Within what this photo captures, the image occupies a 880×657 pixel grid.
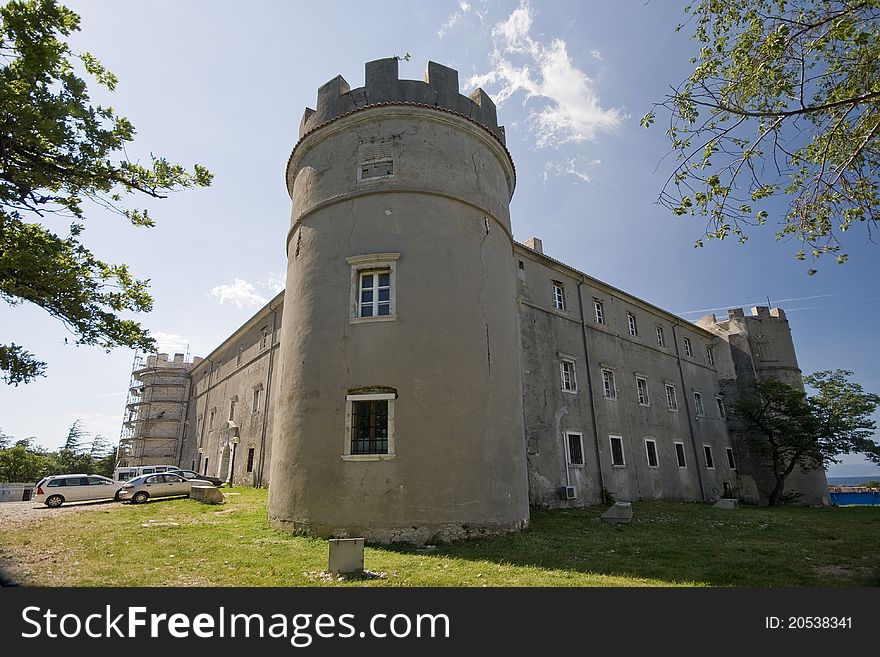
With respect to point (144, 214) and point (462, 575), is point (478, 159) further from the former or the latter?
point (462, 575)

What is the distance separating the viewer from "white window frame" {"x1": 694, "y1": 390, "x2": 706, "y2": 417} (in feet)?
94.4

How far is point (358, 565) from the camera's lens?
7.88 meters

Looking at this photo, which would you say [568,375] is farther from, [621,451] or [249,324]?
[249,324]

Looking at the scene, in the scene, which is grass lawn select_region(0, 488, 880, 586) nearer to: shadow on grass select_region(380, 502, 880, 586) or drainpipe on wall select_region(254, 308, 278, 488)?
shadow on grass select_region(380, 502, 880, 586)

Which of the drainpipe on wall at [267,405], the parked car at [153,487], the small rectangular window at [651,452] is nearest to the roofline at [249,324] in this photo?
the drainpipe on wall at [267,405]

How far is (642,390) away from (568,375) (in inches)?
248

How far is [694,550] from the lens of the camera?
10383 millimetres

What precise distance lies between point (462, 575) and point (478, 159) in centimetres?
1132

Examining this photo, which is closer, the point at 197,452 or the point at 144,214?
the point at 144,214

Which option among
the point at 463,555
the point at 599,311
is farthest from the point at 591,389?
the point at 463,555

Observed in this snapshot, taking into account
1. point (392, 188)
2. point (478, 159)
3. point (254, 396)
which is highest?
point (478, 159)

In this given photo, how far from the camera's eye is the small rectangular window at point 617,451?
2206 centimetres

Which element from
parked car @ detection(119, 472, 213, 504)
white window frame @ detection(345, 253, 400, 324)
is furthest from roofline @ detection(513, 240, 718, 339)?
parked car @ detection(119, 472, 213, 504)
